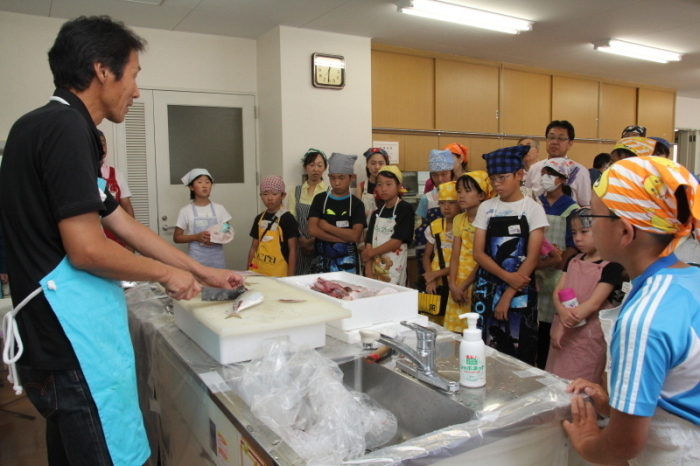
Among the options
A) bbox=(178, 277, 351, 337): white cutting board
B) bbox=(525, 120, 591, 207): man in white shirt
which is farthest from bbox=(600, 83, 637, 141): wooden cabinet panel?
bbox=(178, 277, 351, 337): white cutting board

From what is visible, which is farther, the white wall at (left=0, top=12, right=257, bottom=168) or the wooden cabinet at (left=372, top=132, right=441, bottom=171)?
the wooden cabinet at (left=372, top=132, right=441, bottom=171)

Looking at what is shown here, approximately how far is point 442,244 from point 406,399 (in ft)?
6.17

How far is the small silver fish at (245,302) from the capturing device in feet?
4.87

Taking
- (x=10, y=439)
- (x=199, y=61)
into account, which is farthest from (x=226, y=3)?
(x=10, y=439)

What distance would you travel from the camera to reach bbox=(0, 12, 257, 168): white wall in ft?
12.0

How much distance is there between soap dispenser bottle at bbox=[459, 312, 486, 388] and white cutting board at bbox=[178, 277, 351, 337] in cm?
40

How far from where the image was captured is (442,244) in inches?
126

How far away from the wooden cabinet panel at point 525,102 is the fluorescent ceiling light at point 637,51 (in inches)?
33.4

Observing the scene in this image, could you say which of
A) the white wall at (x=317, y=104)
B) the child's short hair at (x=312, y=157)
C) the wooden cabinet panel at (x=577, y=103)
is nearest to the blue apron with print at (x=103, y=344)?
the child's short hair at (x=312, y=157)

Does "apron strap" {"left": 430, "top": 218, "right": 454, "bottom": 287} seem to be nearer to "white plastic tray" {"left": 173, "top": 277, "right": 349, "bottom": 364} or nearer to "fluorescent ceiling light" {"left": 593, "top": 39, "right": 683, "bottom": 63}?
"white plastic tray" {"left": 173, "top": 277, "right": 349, "bottom": 364}

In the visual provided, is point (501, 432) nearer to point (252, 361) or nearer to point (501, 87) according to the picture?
point (252, 361)

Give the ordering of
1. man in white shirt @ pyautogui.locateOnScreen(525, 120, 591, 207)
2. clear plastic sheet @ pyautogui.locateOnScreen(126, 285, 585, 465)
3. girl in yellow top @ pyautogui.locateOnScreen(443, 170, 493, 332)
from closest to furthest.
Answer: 1. clear plastic sheet @ pyautogui.locateOnScreen(126, 285, 585, 465)
2. girl in yellow top @ pyautogui.locateOnScreen(443, 170, 493, 332)
3. man in white shirt @ pyautogui.locateOnScreen(525, 120, 591, 207)

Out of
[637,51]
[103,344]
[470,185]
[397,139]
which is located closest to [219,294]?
[103,344]

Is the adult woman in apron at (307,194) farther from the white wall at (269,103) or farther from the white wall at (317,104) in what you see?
the white wall at (269,103)
